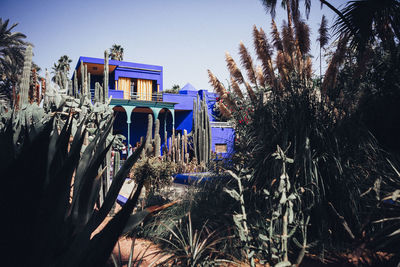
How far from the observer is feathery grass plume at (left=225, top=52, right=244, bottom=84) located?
877cm

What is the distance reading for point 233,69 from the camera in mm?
9070

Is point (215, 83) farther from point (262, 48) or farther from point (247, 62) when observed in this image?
point (262, 48)

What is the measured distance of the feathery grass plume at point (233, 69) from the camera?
877 centimetres

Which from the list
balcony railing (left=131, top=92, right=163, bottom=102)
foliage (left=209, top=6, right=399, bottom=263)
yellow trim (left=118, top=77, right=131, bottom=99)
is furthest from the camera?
yellow trim (left=118, top=77, right=131, bottom=99)

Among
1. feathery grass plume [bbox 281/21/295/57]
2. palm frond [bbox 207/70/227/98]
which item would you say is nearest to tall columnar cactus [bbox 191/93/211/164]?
palm frond [bbox 207/70/227/98]

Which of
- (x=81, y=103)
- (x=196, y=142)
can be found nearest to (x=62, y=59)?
(x=196, y=142)

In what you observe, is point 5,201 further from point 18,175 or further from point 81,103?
point 81,103

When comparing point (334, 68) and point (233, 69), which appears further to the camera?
point (233, 69)

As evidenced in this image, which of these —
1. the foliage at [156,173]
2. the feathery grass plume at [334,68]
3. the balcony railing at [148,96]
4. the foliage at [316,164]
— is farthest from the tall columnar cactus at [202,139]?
the balcony railing at [148,96]

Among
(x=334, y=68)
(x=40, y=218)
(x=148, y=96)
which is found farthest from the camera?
(x=148, y=96)

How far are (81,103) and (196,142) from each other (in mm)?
7439

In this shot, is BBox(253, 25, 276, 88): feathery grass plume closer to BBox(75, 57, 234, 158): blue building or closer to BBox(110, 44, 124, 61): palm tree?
BBox(75, 57, 234, 158): blue building

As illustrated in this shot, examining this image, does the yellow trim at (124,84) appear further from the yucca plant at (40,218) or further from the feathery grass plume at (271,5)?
the yucca plant at (40,218)

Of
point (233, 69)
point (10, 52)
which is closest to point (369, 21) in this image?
point (233, 69)
